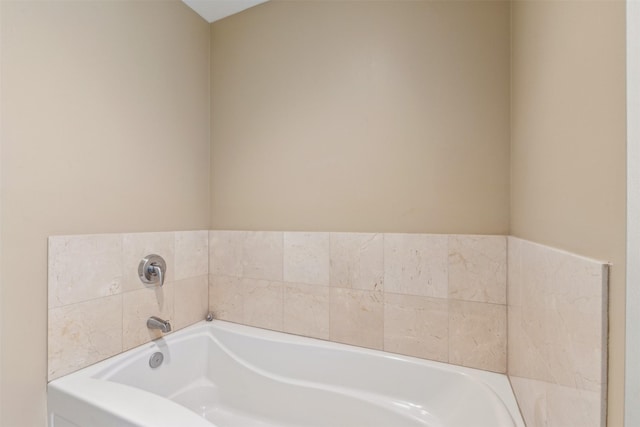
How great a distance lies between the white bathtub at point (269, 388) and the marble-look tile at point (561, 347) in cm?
26

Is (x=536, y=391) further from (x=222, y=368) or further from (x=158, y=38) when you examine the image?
(x=158, y=38)

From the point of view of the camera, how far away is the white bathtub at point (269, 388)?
97cm

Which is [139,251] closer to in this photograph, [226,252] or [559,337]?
[226,252]

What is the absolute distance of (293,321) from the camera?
1.55m

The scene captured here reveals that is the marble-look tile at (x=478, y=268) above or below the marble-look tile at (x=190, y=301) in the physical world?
above

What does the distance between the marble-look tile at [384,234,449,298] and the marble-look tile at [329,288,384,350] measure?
0.12m

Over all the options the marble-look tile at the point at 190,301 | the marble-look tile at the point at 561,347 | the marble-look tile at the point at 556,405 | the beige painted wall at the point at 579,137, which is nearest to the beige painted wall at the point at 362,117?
the beige painted wall at the point at 579,137

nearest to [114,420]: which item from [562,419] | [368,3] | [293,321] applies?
[293,321]

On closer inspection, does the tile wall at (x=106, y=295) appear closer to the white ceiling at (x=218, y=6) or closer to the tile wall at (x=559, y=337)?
the white ceiling at (x=218, y=6)

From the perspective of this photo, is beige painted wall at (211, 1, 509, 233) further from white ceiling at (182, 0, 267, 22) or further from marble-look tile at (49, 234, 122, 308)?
marble-look tile at (49, 234, 122, 308)

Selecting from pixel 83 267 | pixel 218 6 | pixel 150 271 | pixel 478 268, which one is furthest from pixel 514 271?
Answer: pixel 218 6

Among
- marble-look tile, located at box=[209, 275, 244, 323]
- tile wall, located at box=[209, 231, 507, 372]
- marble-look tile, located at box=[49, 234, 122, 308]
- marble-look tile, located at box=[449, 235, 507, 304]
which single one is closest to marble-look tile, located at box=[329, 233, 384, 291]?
tile wall, located at box=[209, 231, 507, 372]

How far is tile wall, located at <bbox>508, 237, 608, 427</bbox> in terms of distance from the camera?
0.45 meters

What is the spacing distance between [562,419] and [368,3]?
66.5 inches
